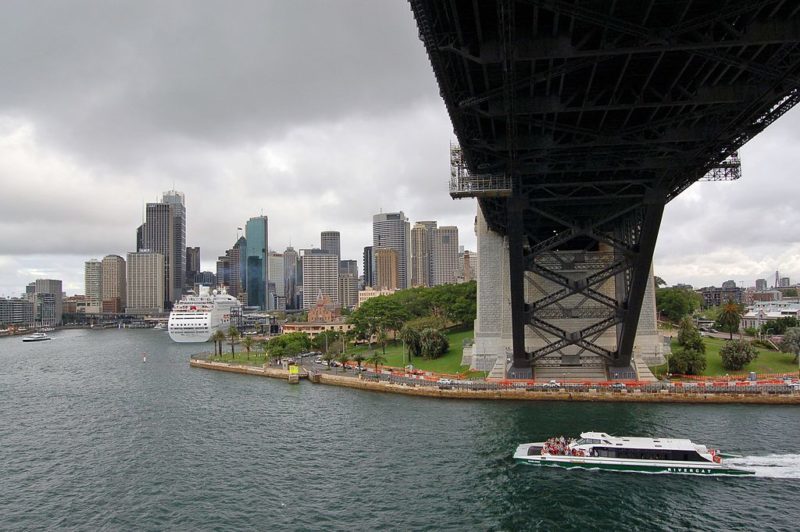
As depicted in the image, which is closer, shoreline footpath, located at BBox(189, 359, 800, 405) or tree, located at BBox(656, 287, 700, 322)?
shoreline footpath, located at BBox(189, 359, 800, 405)

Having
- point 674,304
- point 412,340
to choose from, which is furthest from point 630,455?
point 674,304

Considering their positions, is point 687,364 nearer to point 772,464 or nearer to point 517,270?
point 517,270

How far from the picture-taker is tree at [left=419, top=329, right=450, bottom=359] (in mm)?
67125

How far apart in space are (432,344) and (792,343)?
35.6 meters

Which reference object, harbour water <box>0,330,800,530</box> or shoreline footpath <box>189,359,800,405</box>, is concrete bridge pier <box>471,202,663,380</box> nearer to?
shoreline footpath <box>189,359,800,405</box>

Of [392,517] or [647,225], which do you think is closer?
[392,517]

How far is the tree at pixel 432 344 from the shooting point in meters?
67.1

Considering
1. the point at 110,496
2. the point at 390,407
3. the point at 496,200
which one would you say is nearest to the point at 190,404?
the point at 390,407

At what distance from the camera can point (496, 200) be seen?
130 ft

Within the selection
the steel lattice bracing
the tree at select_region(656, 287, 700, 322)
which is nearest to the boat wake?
the steel lattice bracing

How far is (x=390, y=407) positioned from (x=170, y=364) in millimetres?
52887

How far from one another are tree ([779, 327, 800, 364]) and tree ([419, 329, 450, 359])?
3420cm

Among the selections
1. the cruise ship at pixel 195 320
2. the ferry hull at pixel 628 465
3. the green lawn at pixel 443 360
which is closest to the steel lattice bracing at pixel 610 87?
the ferry hull at pixel 628 465

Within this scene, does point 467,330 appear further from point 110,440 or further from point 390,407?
point 110,440
